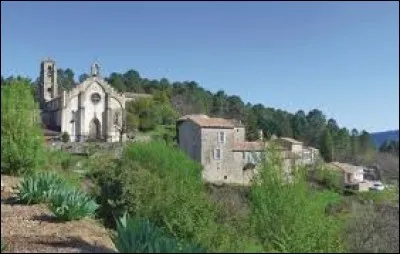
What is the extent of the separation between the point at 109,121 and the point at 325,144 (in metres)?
31.1

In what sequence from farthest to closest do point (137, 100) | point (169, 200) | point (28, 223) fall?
point (137, 100)
point (169, 200)
point (28, 223)

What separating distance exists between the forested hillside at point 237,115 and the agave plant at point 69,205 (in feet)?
176

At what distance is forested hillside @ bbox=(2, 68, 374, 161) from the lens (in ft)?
233

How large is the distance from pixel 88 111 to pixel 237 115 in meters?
26.7

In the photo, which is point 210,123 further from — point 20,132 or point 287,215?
point 287,215

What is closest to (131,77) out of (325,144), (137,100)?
(137,100)

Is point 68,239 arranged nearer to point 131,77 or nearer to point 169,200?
point 169,200

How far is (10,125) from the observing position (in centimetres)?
1385

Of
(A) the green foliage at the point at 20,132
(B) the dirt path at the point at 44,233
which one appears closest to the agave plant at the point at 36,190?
(B) the dirt path at the point at 44,233

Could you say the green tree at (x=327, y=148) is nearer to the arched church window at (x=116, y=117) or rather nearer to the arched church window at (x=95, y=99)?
the arched church window at (x=116, y=117)

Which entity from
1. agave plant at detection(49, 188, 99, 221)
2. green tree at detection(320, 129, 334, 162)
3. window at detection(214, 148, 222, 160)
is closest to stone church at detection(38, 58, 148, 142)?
window at detection(214, 148, 222, 160)

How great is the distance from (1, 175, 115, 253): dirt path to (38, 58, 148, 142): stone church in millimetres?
47721

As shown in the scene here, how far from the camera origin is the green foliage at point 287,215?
9.88 m

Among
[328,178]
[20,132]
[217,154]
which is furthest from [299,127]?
[20,132]
